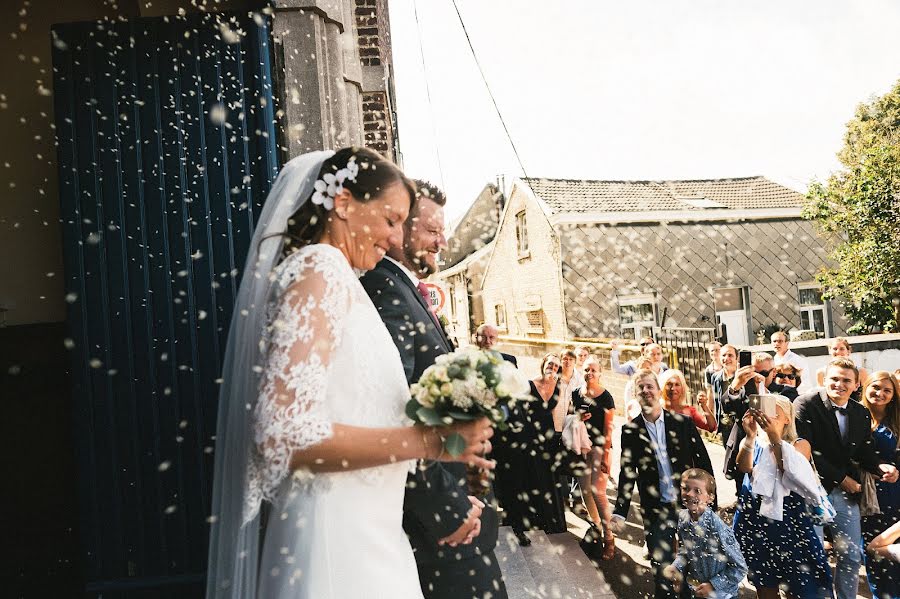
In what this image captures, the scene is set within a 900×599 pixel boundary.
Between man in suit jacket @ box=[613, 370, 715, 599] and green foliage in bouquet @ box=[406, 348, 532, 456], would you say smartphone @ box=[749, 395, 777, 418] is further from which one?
green foliage in bouquet @ box=[406, 348, 532, 456]

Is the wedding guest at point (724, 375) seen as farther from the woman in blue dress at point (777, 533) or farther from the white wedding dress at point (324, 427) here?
the white wedding dress at point (324, 427)

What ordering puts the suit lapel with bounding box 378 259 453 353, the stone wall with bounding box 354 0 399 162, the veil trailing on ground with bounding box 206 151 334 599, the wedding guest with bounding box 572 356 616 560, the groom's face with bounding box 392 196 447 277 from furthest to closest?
the stone wall with bounding box 354 0 399 162
the wedding guest with bounding box 572 356 616 560
the groom's face with bounding box 392 196 447 277
the suit lapel with bounding box 378 259 453 353
the veil trailing on ground with bounding box 206 151 334 599

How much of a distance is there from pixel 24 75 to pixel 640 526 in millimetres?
6394

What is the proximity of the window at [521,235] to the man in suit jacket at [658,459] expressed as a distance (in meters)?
15.8

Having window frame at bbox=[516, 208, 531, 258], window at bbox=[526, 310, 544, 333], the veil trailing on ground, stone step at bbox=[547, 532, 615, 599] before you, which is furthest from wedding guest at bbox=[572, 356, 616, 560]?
window frame at bbox=[516, 208, 531, 258]

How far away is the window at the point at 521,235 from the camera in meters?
20.8

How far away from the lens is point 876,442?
4434mm

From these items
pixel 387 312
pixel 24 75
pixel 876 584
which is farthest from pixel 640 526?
pixel 24 75

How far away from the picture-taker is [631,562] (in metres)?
5.23

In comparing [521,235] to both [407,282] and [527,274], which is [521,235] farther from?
[407,282]

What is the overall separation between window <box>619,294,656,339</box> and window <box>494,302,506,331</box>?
7134mm

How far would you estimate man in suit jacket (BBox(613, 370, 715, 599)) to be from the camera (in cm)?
440

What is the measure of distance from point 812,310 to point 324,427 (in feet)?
67.6

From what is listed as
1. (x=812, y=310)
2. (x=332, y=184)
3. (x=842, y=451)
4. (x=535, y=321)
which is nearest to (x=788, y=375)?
(x=842, y=451)
